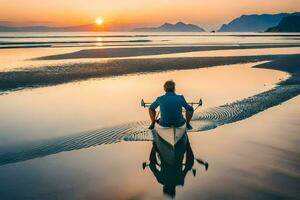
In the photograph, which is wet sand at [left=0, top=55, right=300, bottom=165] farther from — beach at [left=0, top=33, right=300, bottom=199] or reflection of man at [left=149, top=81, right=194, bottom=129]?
reflection of man at [left=149, top=81, right=194, bottom=129]

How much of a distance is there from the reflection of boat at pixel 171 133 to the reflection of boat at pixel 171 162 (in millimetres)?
146

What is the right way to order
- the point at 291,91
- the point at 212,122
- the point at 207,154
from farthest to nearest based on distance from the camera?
the point at 291,91 < the point at 212,122 < the point at 207,154

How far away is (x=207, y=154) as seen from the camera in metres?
13.0

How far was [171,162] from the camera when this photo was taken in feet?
39.9

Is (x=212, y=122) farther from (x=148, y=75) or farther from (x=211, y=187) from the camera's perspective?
(x=148, y=75)

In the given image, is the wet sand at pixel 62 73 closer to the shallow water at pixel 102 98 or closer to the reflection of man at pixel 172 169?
the shallow water at pixel 102 98

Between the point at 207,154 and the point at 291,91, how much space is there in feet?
47.4

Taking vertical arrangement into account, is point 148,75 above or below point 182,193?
above

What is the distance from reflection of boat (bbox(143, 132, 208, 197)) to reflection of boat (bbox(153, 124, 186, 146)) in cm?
15

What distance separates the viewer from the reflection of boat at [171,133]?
1219cm

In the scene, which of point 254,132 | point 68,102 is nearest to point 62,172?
point 254,132

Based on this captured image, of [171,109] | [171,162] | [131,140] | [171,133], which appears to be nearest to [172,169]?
[171,162]

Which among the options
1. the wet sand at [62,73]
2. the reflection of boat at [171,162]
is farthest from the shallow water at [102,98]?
the reflection of boat at [171,162]

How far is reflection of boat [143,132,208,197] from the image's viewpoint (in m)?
10.9
